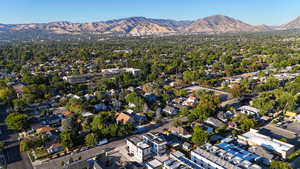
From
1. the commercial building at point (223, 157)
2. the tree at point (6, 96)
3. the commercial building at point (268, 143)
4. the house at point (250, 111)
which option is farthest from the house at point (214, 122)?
the tree at point (6, 96)

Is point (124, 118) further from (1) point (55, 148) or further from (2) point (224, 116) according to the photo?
(2) point (224, 116)

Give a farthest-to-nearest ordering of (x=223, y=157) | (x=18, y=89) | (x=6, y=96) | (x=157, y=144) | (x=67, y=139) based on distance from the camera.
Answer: (x=18, y=89)
(x=6, y=96)
(x=67, y=139)
(x=157, y=144)
(x=223, y=157)

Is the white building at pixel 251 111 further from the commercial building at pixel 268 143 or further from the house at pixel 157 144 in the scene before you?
the house at pixel 157 144

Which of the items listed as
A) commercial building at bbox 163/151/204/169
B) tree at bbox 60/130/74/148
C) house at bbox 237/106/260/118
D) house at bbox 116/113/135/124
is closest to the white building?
house at bbox 237/106/260/118

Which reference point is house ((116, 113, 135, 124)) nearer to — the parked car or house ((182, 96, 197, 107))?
the parked car

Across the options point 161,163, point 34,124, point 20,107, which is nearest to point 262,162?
point 161,163

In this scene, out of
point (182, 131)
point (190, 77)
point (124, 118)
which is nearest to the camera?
point (182, 131)

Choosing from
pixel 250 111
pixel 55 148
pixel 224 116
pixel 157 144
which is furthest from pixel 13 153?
pixel 250 111
